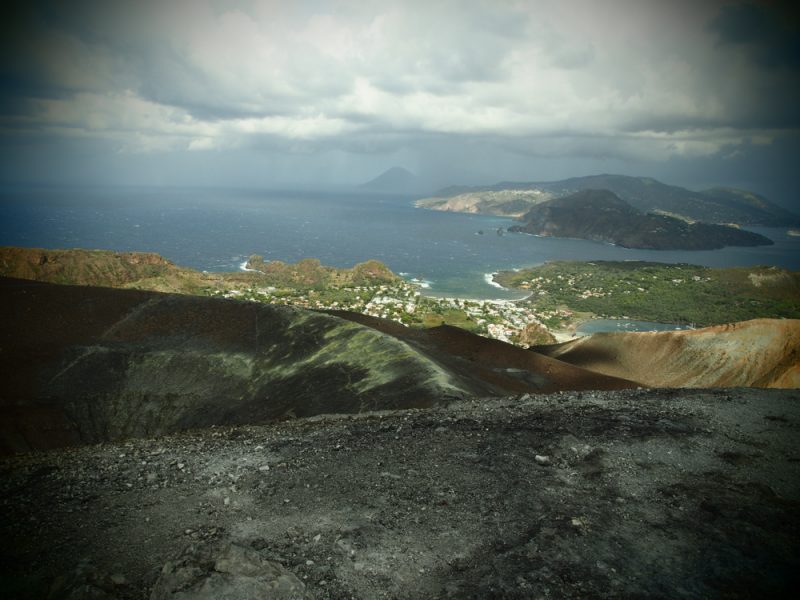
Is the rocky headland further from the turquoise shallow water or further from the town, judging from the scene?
the turquoise shallow water

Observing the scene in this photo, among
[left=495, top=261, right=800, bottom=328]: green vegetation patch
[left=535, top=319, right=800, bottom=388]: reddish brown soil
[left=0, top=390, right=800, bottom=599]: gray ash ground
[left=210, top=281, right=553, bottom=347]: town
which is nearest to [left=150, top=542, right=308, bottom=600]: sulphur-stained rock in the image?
[left=0, top=390, right=800, bottom=599]: gray ash ground

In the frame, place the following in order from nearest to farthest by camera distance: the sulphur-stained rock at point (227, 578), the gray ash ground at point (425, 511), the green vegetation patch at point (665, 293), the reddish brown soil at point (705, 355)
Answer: the sulphur-stained rock at point (227, 578)
the gray ash ground at point (425, 511)
the reddish brown soil at point (705, 355)
the green vegetation patch at point (665, 293)

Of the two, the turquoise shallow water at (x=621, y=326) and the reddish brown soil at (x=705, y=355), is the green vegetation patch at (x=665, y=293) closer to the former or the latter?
the turquoise shallow water at (x=621, y=326)

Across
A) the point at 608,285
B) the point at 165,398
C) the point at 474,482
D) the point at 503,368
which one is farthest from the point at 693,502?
the point at 608,285

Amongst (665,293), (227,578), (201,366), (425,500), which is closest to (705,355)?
(425,500)

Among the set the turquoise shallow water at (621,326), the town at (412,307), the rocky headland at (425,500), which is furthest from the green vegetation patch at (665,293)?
the rocky headland at (425,500)
